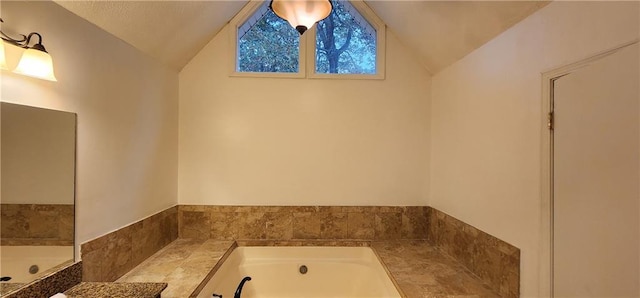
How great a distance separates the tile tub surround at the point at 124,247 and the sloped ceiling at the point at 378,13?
1317mm

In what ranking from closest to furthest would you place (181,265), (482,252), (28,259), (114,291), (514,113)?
(28,259) → (114,291) → (514,113) → (482,252) → (181,265)

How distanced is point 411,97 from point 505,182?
1343 millimetres

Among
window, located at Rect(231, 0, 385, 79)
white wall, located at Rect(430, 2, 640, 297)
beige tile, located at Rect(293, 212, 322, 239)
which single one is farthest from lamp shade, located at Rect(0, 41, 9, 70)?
white wall, located at Rect(430, 2, 640, 297)

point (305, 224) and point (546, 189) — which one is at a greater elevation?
point (546, 189)

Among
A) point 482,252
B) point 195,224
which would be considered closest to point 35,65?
point 195,224

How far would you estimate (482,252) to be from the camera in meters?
1.96

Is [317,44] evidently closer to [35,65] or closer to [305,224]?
[305,224]

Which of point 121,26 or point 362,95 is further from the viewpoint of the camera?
point 362,95

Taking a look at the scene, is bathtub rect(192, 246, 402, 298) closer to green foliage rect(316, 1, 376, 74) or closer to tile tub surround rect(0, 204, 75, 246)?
tile tub surround rect(0, 204, 75, 246)

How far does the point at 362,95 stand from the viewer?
2.86 m

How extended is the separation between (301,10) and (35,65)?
1223 mm

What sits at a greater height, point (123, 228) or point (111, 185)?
point (111, 185)

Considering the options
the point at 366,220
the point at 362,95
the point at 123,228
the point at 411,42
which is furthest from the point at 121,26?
the point at 366,220

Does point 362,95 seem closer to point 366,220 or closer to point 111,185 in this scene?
point 366,220
